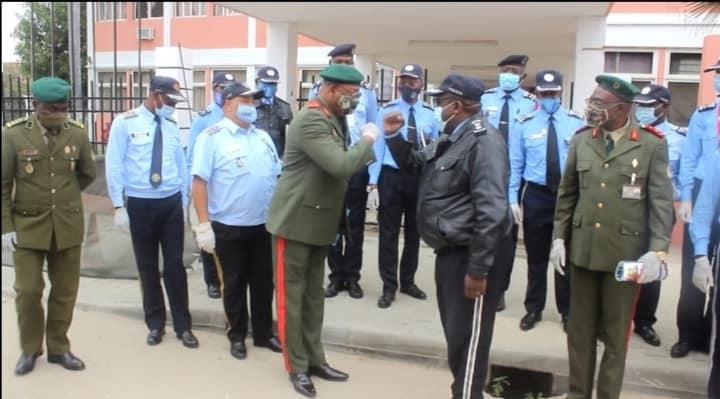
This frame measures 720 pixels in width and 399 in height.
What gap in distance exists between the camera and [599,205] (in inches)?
126

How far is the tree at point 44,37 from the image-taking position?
1.56m

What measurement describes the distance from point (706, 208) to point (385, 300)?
7.83 feet

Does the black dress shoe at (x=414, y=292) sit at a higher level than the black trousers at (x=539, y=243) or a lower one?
lower

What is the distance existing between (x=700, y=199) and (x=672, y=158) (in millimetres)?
1099

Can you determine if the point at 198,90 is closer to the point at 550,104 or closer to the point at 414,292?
the point at 414,292

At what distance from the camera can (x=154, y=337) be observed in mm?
4375

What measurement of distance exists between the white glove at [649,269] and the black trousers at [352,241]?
7.71 feet

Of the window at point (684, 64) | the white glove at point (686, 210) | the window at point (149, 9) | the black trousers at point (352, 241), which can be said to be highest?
the window at point (684, 64)

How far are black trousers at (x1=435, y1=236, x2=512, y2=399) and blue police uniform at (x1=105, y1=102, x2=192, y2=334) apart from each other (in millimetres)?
2010

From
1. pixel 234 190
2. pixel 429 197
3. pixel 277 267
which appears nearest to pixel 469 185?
pixel 429 197

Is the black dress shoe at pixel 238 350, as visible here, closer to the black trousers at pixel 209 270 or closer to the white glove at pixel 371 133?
the black trousers at pixel 209 270

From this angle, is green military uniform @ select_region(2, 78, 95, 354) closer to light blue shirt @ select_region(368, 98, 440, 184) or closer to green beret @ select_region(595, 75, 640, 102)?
light blue shirt @ select_region(368, 98, 440, 184)

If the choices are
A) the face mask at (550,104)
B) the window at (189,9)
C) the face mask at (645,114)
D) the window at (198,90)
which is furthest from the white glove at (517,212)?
the window at (198,90)

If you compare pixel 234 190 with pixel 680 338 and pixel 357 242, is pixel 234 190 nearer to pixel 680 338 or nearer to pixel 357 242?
pixel 357 242
